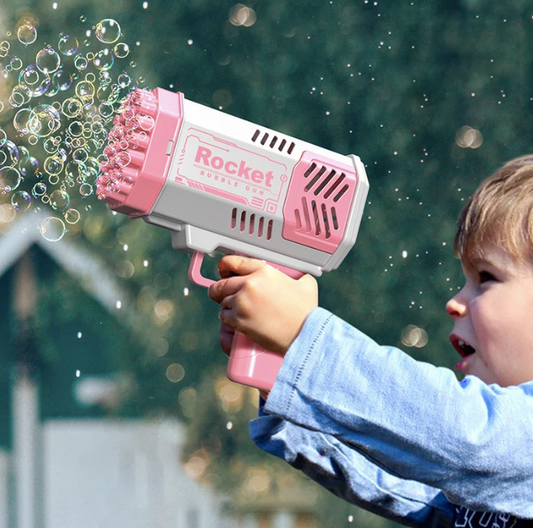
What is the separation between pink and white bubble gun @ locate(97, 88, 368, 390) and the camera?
762 mm

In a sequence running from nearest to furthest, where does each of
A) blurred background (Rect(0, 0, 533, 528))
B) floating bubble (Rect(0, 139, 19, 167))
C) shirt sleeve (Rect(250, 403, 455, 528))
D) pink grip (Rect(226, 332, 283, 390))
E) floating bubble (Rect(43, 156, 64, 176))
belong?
pink grip (Rect(226, 332, 283, 390)), shirt sleeve (Rect(250, 403, 455, 528)), floating bubble (Rect(43, 156, 64, 176)), floating bubble (Rect(0, 139, 19, 167)), blurred background (Rect(0, 0, 533, 528))

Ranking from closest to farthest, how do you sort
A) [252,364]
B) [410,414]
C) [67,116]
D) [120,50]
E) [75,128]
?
[410,414] < [252,364] < [67,116] < [120,50] < [75,128]

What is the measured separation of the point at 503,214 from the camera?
79 cm

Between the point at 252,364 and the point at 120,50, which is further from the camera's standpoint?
the point at 120,50

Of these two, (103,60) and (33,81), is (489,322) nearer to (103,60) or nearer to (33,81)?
(103,60)

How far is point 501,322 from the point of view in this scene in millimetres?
765

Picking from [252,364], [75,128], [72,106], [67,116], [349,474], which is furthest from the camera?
[75,128]

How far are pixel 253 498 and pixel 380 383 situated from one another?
3.78 m

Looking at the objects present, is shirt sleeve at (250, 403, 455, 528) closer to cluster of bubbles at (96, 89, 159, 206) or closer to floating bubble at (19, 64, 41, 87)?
cluster of bubbles at (96, 89, 159, 206)

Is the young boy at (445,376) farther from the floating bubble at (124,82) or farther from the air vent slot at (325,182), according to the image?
the floating bubble at (124,82)

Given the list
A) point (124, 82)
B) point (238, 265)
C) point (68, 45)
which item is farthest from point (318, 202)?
point (68, 45)

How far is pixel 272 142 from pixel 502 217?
21 centimetres

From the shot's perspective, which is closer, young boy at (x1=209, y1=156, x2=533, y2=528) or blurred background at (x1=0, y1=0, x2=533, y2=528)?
young boy at (x1=209, y1=156, x2=533, y2=528)

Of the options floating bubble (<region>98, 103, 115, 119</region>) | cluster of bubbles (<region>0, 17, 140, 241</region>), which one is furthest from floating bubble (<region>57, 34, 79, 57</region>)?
floating bubble (<region>98, 103, 115, 119</region>)
